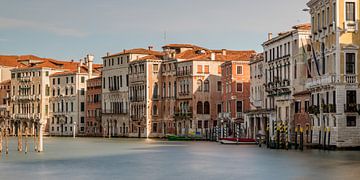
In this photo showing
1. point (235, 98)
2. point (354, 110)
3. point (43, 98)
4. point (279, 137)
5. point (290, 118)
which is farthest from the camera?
point (43, 98)

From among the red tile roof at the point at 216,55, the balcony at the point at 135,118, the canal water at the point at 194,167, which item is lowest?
the canal water at the point at 194,167

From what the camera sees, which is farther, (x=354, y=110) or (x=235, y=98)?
(x=235, y=98)

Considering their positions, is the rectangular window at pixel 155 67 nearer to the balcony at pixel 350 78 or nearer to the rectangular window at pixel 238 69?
the rectangular window at pixel 238 69

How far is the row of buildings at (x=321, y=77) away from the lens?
3662cm

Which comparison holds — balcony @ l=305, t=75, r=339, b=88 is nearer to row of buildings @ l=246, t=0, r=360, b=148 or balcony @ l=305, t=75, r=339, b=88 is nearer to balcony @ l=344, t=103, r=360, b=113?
row of buildings @ l=246, t=0, r=360, b=148

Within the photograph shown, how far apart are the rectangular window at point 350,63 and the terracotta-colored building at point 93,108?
45.9m

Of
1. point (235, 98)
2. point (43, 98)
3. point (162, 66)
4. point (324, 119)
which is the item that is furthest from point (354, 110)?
point (43, 98)

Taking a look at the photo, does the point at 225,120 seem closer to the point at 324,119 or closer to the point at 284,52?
the point at 284,52

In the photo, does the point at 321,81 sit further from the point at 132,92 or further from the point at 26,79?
the point at 26,79

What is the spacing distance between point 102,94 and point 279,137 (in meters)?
39.7

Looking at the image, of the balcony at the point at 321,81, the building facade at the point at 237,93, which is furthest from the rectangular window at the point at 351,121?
the building facade at the point at 237,93

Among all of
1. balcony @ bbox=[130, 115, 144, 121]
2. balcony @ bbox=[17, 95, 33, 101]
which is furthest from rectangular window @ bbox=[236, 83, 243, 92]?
balcony @ bbox=[17, 95, 33, 101]

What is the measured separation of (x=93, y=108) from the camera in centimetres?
8131

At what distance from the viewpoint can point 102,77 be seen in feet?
262
